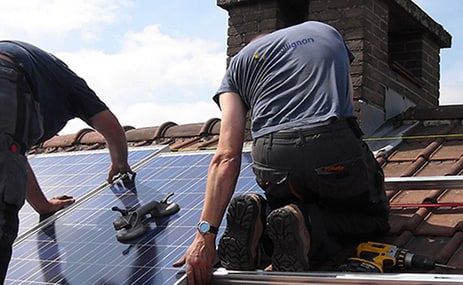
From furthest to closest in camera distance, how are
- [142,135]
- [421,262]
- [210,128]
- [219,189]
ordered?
[142,135] < [210,128] < [219,189] < [421,262]

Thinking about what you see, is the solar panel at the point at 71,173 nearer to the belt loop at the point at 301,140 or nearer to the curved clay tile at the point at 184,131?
the curved clay tile at the point at 184,131

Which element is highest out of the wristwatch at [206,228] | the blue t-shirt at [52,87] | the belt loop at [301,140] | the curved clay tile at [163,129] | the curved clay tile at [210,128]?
the blue t-shirt at [52,87]

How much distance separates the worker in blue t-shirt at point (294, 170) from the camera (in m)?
3.18

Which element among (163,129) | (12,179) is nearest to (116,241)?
(12,179)

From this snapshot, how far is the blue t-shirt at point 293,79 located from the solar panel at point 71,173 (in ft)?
6.05

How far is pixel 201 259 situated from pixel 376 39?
321 centimetres

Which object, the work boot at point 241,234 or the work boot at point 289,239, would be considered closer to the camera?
the work boot at point 289,239

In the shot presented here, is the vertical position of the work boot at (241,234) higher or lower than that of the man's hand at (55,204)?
higher

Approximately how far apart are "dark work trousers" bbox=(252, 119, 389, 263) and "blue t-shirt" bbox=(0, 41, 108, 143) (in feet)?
4.30

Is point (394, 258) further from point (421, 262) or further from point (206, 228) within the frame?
point (206, 228)

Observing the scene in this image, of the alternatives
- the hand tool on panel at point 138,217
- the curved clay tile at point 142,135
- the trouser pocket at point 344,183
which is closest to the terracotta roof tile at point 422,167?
the curved clay tile at point 142,135

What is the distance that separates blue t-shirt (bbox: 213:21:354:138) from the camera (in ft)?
10.9

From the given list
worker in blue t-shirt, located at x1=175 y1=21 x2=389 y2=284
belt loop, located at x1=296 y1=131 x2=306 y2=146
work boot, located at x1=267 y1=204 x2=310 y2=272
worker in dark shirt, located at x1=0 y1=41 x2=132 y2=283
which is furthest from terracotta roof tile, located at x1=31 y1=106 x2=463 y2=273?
worker in dark shirt, located at x1=0 y1=41 x2=132 y2=283

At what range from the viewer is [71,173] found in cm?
566
